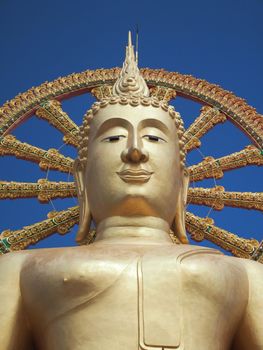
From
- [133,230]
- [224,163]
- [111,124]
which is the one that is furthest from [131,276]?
[224,163]

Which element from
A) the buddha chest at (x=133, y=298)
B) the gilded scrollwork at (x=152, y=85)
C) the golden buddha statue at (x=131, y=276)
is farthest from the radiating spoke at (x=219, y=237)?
the buddha chest at (x=133, y=298)

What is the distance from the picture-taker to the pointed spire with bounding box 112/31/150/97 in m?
5.32

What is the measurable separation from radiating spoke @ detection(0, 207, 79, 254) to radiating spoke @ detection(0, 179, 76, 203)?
161 millimetres

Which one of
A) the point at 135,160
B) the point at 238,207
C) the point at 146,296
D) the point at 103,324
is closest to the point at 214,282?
the point at 146,296

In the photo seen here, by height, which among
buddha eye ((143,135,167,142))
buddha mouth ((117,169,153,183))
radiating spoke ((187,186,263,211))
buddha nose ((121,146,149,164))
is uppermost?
buddha eye ((143,135,167,142))

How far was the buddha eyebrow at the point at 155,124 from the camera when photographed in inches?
191

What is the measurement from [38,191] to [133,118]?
5.44ft

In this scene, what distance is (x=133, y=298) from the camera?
13.0 ft

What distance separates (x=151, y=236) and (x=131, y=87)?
1.24 meters

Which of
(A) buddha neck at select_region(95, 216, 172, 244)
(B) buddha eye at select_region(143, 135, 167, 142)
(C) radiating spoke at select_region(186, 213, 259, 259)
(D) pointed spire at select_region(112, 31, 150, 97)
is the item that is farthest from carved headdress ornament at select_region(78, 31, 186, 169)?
(C) radiating spoke at select_region(186, 213, 259, 259)

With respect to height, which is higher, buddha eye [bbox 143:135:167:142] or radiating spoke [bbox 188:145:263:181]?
radiating spoke [bbox 188:145:263:181]

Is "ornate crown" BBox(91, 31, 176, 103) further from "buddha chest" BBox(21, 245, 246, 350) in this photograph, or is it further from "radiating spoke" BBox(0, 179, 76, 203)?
"buddha chest" BBox(21, 245, 246, 350)

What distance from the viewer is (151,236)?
460cm

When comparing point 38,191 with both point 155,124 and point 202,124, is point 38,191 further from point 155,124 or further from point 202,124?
point 155,124
